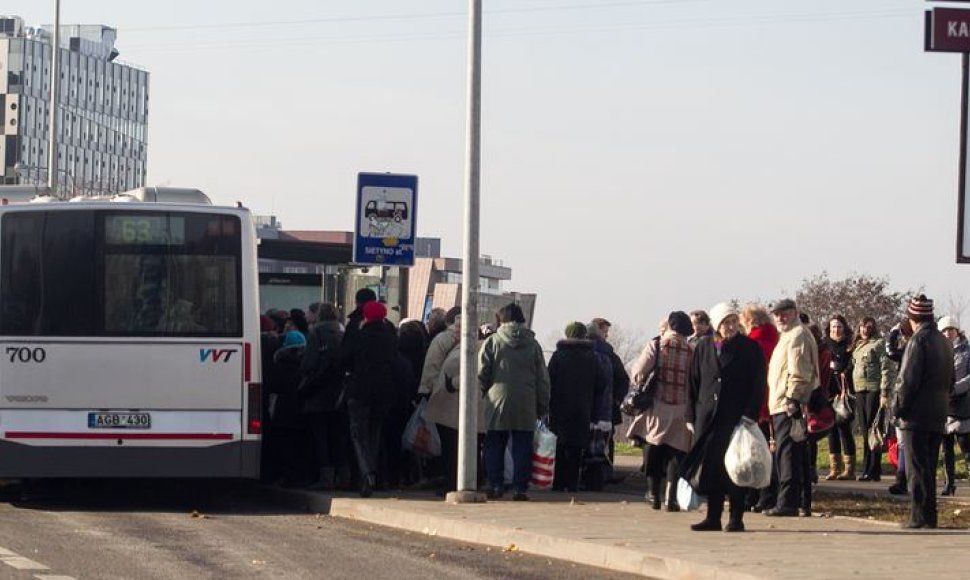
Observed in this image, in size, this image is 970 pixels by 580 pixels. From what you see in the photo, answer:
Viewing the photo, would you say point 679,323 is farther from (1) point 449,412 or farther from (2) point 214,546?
(2) point 214,546

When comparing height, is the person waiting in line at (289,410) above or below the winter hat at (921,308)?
below

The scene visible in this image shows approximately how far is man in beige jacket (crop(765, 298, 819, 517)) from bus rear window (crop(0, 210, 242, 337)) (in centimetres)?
493

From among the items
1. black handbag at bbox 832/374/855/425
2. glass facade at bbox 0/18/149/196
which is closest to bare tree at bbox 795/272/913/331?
black handbag at bbox 832/374/855/425

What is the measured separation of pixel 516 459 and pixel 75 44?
604 feet

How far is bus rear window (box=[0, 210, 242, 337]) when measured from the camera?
667 inches

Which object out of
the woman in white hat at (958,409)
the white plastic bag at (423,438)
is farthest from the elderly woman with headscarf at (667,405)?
the woman in white hat at (958,409)

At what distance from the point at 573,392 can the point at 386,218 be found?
9.06ft

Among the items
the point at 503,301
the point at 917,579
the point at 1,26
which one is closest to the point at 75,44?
the point at 1,26

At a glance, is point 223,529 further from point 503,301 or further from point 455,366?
point 503,301

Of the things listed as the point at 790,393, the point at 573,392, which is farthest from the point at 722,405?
the point at 573,392

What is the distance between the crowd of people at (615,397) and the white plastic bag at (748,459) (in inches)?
6.6

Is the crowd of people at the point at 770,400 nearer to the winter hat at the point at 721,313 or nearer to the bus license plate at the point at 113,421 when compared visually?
the winter hat at the point at 721,313

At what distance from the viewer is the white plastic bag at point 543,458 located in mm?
18562

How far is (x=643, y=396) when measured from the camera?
15.9 metres
